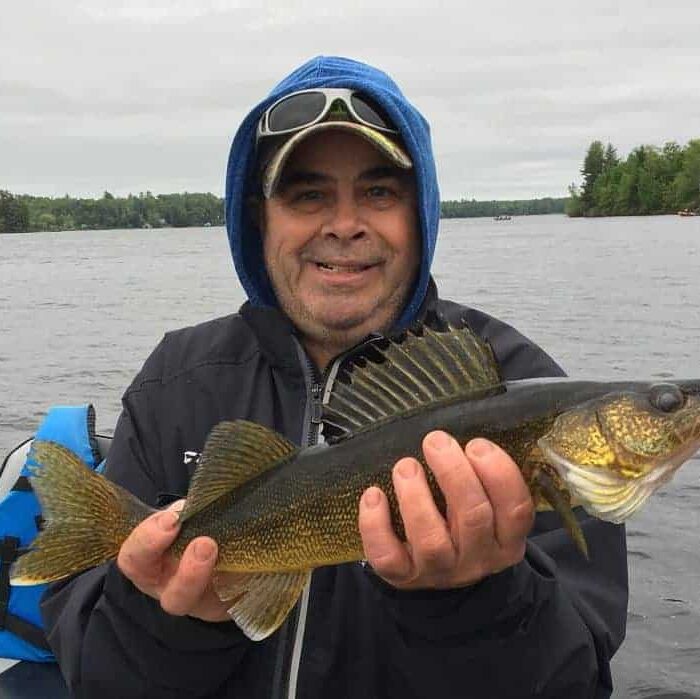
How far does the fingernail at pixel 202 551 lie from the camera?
2.65 m

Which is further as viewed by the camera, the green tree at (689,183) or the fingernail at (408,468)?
the green tree at (689,183)

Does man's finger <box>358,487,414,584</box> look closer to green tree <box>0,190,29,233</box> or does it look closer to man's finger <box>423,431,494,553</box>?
man's finger <box>423,431,494,553</box>

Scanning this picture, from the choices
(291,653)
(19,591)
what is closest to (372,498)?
(291,653)

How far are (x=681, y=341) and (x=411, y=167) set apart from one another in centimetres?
1399

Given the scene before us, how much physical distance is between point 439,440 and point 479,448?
0.36 feet

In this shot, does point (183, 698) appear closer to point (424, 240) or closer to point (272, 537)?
point (272, 537)

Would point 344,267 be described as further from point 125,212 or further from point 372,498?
point 125,212

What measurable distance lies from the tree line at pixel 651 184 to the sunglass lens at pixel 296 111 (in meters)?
107

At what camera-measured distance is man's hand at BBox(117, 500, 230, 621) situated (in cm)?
266

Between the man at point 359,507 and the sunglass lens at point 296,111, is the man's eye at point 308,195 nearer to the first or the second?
the man at point 359,507

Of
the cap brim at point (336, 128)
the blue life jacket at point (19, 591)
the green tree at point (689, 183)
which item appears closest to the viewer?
the cap brim at point (336, 128)

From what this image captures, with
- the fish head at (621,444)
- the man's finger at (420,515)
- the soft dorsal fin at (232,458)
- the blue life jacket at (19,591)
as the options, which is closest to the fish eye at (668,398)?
the fish head at (621,444)

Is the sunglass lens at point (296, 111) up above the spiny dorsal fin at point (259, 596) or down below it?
above

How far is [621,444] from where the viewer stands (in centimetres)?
251
